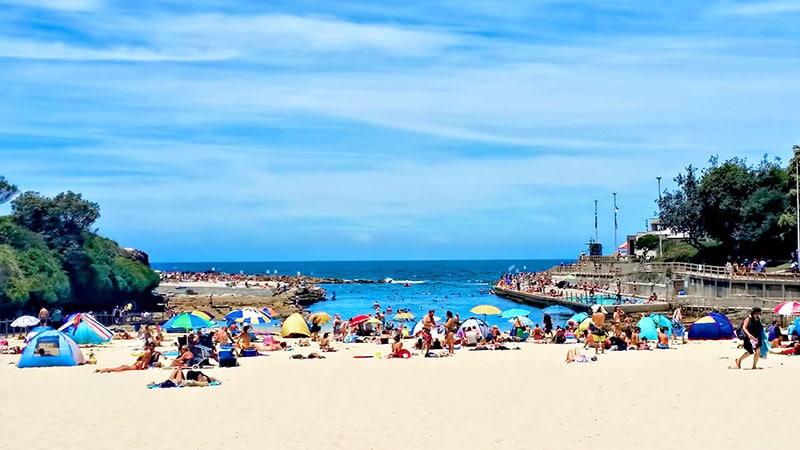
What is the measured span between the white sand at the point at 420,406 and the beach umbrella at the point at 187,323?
18.5ft

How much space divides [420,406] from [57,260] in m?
38.8

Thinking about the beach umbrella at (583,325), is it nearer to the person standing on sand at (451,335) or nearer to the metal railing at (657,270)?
the person standing on sand at (451,335)

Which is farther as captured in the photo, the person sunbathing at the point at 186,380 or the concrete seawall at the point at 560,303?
the concrete seawall at the point at 560,303

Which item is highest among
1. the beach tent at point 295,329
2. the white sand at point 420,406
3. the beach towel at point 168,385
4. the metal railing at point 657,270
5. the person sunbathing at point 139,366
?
the metal railing at point 657,270

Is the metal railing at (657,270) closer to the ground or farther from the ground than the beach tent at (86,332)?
farther from the ground

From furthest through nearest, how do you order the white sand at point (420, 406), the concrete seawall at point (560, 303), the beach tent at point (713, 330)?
1. the concrete seawall at point (560, 303)
2. the beach tent at point (713, 330)
3. the white sand at point (420, 406)

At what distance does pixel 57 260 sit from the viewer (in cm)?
5075

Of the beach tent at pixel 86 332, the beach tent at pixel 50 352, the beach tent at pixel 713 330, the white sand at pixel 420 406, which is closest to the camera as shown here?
the white sand at pixel 420 406

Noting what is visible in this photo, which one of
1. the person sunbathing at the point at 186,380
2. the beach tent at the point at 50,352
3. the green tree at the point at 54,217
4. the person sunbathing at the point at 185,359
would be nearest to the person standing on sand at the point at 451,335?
the person sunbathing at the point at 185,359

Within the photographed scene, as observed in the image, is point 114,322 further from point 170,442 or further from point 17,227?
point 170,442

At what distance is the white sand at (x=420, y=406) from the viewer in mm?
13969

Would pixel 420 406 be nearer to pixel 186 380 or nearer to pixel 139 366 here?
pixel 186 380

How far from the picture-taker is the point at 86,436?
46.8ft

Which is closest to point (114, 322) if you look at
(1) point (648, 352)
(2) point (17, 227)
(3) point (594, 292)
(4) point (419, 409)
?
(2) point (17, 227)
